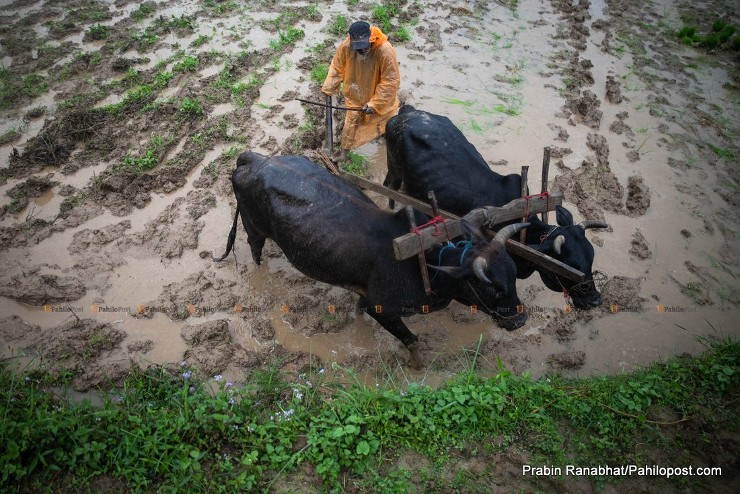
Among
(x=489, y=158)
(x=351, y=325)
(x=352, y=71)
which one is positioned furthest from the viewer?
(x=489, y=158)

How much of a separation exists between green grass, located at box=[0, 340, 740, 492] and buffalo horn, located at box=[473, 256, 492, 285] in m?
0.83

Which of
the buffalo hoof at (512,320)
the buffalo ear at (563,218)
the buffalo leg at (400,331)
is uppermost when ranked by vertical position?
the buffalo ear at (563,218)

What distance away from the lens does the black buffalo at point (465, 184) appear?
12.2ft

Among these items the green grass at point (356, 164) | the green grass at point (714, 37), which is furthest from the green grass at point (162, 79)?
the green grass at point (714, 37)

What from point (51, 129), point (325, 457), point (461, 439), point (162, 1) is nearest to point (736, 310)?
point (461, 439)

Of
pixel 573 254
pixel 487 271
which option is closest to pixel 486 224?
pixel 487 271

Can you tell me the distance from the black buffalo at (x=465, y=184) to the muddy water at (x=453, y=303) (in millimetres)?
828

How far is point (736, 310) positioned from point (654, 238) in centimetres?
109

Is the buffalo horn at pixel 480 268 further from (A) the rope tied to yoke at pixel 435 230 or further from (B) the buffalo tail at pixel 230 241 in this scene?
(B) the buffalo tail at pixel 230 241

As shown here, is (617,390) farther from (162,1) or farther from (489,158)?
(162,1)

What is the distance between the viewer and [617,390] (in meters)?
3.52

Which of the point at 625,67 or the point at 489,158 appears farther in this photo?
the point at 625,67

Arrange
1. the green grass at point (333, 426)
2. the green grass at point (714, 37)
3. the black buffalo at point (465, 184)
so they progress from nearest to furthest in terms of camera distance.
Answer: the green grass at point (333, 426) → the black buffalo at point (465, 184) → the green grass at point (714, 37)

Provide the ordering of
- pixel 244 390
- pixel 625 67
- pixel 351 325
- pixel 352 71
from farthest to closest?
pixel 625 67, pixel 352 71, pixel 351 325, pixel 244 390
